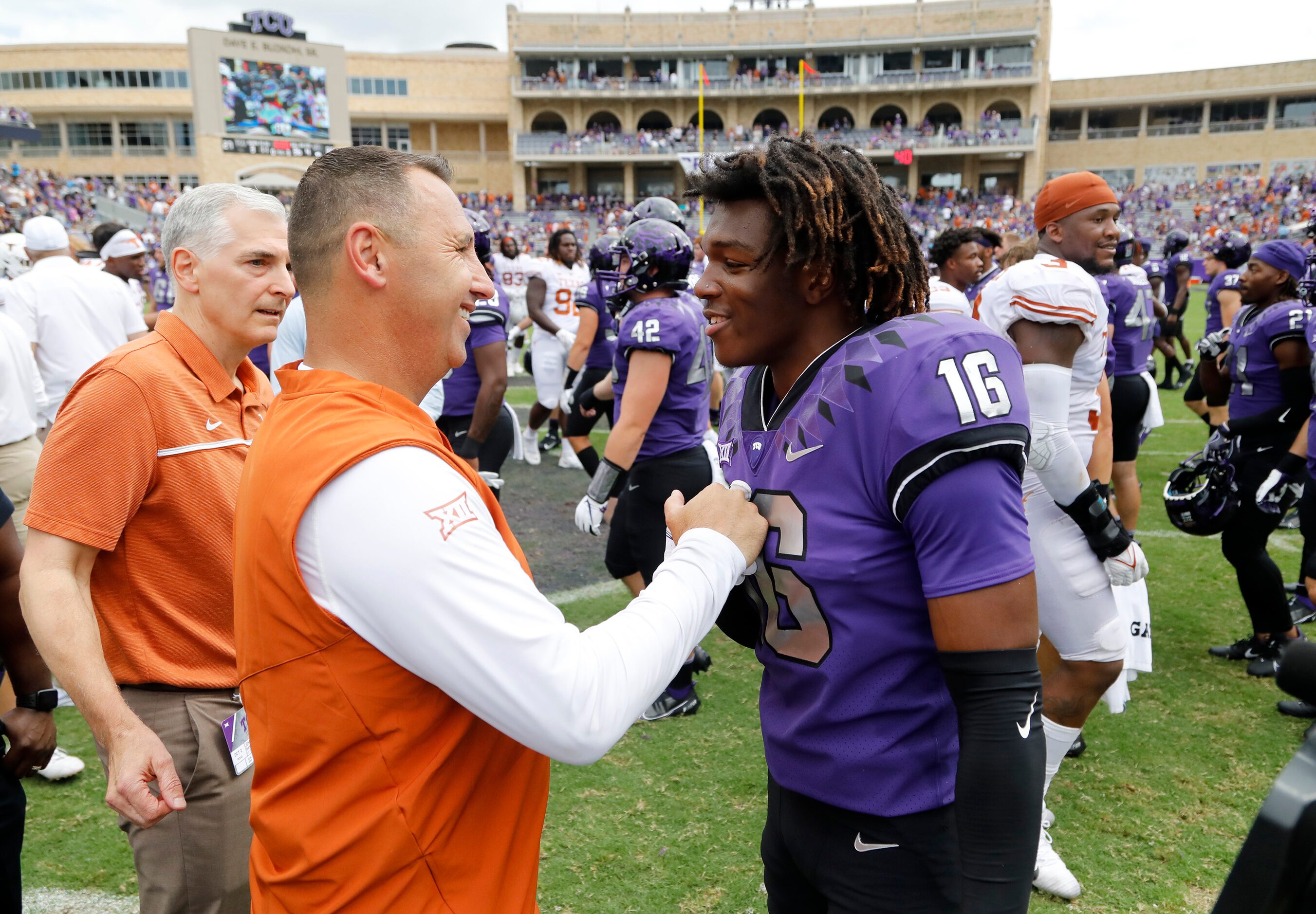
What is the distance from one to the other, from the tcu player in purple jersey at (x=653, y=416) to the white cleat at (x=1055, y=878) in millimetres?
1851

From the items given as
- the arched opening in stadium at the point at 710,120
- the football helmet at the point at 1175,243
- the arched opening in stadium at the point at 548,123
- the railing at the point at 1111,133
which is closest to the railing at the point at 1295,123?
the railing at the point at 1111,133

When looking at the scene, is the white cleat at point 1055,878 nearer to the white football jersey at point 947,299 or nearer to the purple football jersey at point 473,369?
the white football jersey at point 947,299

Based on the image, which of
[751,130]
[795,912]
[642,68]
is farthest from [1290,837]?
[642,68]

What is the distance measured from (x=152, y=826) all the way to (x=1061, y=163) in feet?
214

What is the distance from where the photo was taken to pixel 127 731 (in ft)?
6.68

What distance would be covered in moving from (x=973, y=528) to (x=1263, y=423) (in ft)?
16.2

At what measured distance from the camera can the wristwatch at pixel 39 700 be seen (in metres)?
2.41

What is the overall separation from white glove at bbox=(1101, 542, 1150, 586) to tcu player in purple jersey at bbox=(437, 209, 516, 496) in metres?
3.69

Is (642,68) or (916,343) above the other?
(642,68)

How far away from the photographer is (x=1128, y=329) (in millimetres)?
6711

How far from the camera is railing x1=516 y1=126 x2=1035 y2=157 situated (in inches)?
2101

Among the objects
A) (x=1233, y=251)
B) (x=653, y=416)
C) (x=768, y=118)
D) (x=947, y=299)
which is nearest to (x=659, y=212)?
(x=653, y=416)

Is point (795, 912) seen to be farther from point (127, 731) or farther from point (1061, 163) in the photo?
point (1061, 163)

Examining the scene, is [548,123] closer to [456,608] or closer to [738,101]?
[738,101]
